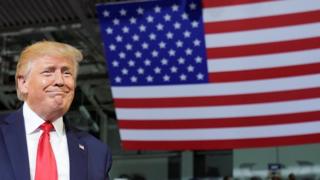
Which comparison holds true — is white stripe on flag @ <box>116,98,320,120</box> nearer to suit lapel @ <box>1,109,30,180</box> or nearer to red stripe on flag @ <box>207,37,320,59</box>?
red stripe on flag @ <box>207,37,320,59</box>

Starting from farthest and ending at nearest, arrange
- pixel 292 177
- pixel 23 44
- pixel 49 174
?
pixel 292 177, pixel 23 44, pixel 49 174

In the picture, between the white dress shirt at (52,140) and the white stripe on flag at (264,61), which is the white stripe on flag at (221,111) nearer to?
the white stripe on flag at (264,61)

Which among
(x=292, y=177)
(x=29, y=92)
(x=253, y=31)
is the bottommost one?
(x=292, y=177)

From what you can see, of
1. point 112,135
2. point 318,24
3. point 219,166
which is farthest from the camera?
point 112,135

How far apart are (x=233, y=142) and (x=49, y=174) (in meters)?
4.06

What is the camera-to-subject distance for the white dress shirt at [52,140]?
1483 mm

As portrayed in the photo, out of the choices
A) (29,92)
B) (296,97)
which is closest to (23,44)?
(296,97)

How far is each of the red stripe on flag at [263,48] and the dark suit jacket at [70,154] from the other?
3683 mm

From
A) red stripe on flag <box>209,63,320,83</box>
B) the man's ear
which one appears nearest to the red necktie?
the man's ear

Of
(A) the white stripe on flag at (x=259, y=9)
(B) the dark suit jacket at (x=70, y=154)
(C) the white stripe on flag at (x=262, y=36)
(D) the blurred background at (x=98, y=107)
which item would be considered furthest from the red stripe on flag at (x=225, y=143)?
(B) the dark suit jacket at (x=70, y=154)

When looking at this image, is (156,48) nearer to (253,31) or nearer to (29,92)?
(253,31)

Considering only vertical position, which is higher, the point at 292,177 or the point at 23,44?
the point at 23,44

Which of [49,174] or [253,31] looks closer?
[49,174]

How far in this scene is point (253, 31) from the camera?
5113 mm
